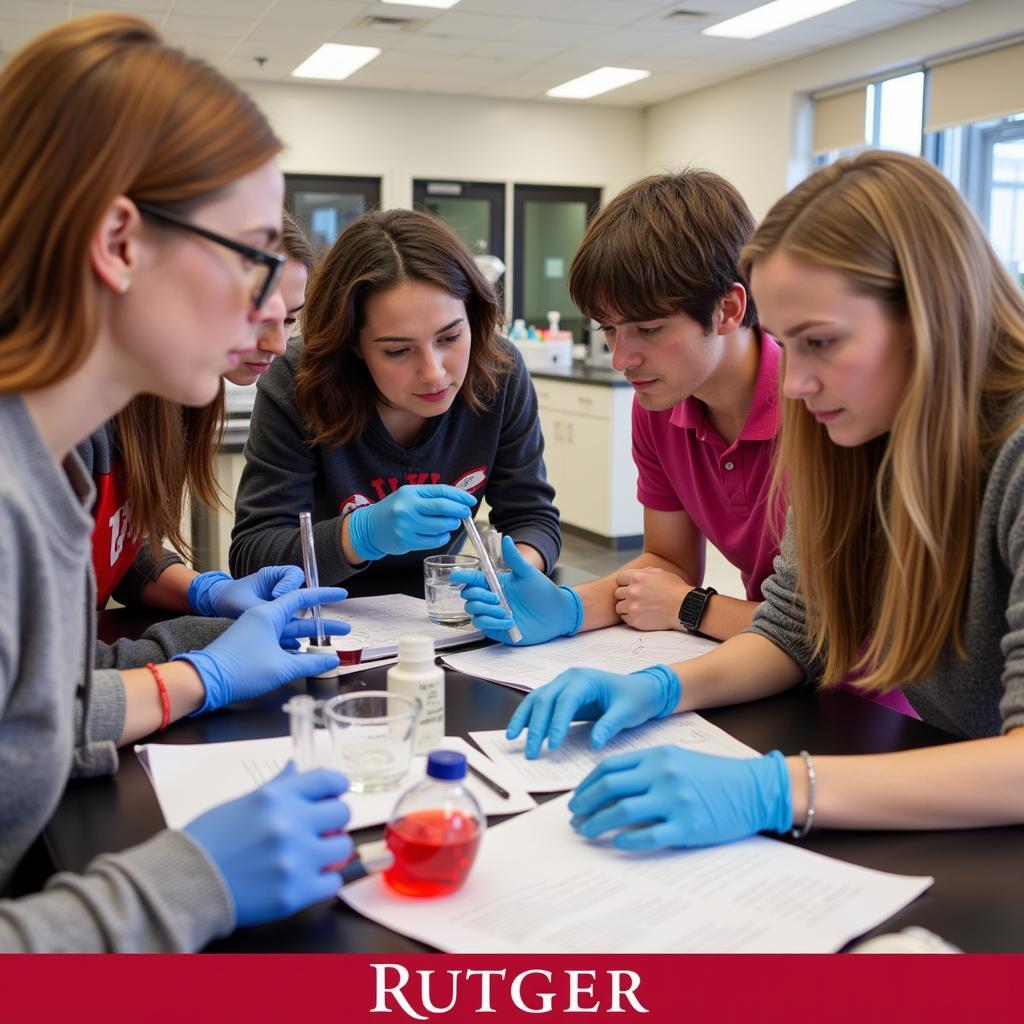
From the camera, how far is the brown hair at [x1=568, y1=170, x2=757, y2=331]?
5.17ft

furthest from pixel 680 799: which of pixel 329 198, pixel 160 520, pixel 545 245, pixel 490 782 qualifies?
pixel 545 245

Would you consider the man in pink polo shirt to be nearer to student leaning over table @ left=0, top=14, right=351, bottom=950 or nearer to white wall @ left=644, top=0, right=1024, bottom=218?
student leaning over table @ left=0, top=14, right=351, bottom=950

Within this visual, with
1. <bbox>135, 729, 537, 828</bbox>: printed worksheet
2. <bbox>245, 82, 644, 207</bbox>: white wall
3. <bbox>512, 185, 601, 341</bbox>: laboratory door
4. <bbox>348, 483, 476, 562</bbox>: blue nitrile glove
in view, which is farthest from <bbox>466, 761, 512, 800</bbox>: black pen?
<bbox>512, 185, 601, 341</bbox>: laboratory door

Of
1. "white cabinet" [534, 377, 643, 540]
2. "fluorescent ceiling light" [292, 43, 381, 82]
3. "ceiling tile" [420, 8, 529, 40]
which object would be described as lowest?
"white cabinet" [534, 377, 643, 540]

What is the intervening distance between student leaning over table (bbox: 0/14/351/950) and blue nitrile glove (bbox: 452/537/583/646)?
610mm

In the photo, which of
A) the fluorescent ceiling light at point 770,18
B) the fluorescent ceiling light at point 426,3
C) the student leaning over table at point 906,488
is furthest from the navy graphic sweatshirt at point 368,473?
the fluorescent ceiling light at point 770,18

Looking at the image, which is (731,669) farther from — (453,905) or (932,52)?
(932,52)

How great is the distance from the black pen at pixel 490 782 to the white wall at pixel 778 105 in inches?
209

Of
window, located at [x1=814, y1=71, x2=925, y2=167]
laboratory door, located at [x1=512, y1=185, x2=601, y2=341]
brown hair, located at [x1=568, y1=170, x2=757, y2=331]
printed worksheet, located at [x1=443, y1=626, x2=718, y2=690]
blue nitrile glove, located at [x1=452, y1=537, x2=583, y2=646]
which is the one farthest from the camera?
laboratory door, located at [x1=512, y1=185, x2=601, y2=341]

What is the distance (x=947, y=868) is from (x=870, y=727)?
30 centimetres

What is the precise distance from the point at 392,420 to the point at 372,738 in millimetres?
1073

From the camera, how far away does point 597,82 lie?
7.50 m

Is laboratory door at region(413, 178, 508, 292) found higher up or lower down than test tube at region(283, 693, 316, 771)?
higher up

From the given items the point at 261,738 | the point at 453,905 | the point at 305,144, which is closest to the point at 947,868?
the point at 453,905
